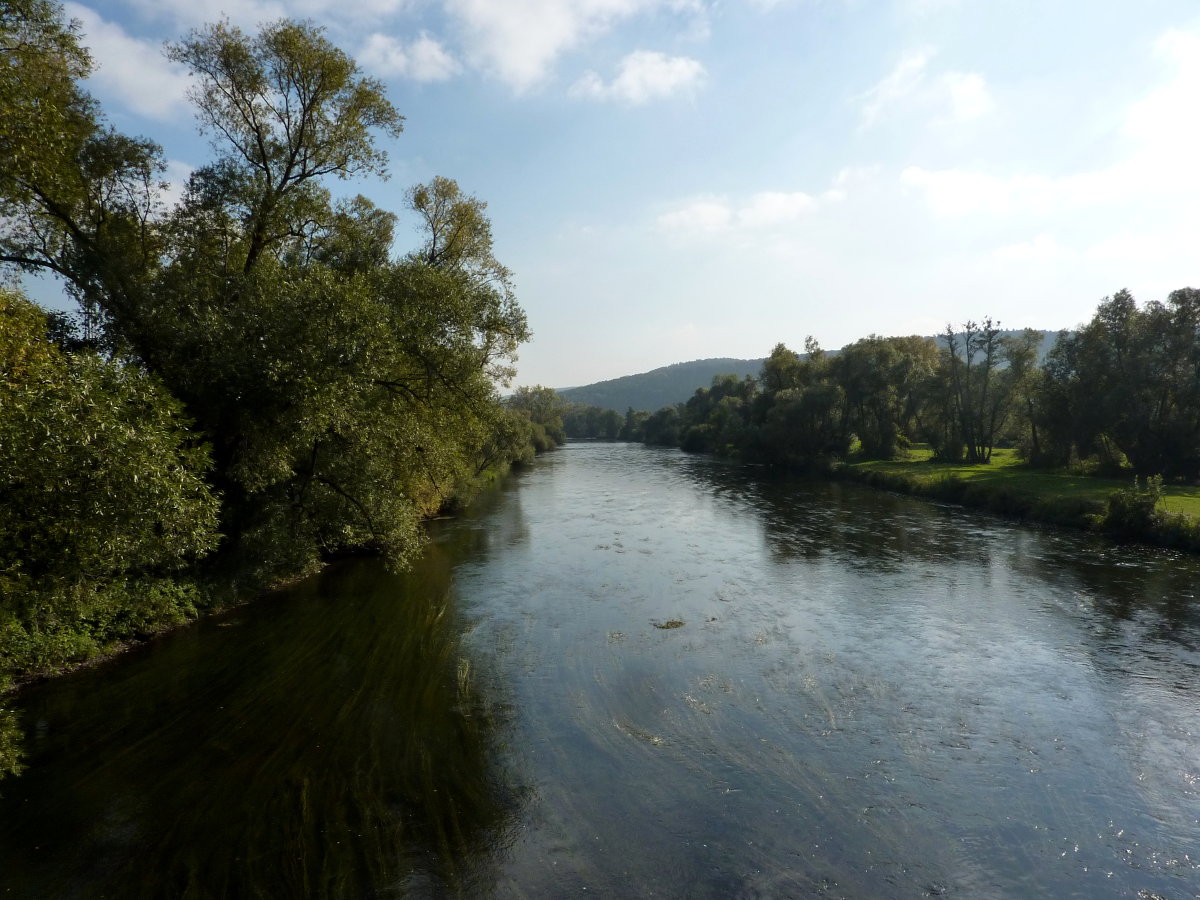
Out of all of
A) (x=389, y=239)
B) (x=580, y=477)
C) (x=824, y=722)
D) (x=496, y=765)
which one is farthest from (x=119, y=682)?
(x=580, y=477)

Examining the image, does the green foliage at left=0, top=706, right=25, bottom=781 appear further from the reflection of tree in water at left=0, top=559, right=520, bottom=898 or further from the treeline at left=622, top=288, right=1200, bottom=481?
the treeline at left=622, top=288, right=1200, bottom=481

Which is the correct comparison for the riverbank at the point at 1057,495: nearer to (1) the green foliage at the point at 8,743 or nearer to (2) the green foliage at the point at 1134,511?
(2) the green foliage at the point at 1134,511

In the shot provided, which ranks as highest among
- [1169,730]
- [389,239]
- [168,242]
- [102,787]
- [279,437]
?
[389,239]

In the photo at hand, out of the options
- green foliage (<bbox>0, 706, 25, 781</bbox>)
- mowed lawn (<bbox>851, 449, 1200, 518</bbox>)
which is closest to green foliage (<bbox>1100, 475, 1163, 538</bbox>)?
mowed lawn (<bbox>851, 449, 1200, 518</bbox>)

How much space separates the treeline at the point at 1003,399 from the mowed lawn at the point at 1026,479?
6.05 ft

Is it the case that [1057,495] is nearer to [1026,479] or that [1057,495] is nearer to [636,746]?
[1026,479]


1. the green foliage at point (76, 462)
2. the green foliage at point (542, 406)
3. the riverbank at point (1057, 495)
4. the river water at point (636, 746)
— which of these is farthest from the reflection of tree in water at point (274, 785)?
the green foliage at point (542, 406)

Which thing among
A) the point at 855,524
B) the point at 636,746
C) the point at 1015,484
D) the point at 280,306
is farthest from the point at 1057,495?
the point at 280,306

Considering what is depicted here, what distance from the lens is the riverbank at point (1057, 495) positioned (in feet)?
83.3

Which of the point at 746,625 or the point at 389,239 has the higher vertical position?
the point at 389,239

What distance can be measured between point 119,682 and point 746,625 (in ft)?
47.2

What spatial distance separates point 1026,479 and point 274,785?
42.2m

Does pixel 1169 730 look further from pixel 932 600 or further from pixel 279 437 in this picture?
pixel 279 437

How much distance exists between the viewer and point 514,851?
805 cm
